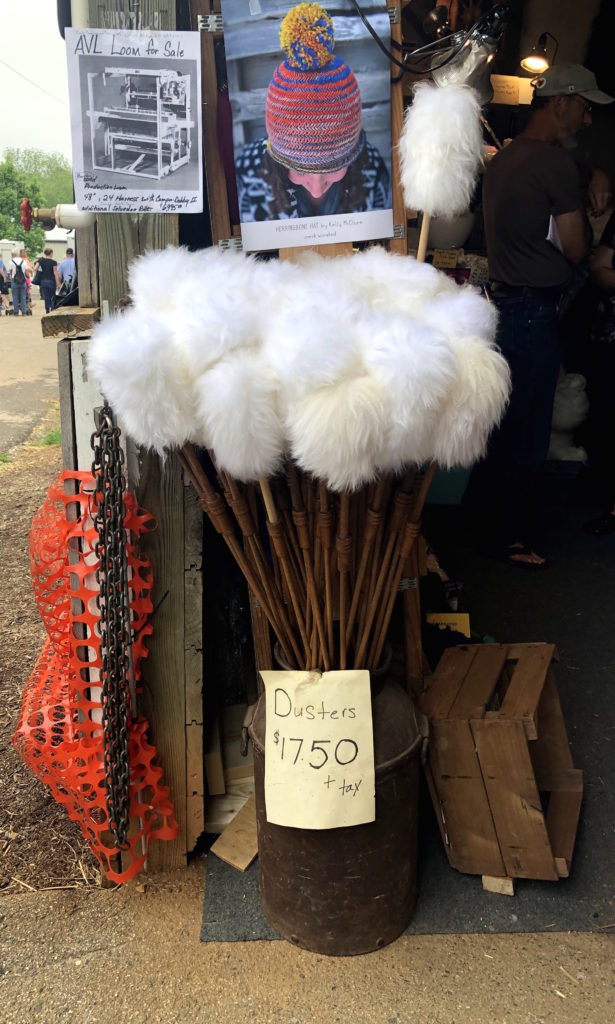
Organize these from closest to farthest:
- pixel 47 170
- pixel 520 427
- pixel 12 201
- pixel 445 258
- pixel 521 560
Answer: pixel 520 427 < pixel 445 258 < pixel 521 560 < pixel 12 201 < pixel 47 170

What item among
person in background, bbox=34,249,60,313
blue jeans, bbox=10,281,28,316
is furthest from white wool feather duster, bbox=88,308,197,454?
blue jeans, bbox=10,281,28,316

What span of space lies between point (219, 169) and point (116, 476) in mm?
829

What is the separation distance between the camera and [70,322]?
6.11 ft

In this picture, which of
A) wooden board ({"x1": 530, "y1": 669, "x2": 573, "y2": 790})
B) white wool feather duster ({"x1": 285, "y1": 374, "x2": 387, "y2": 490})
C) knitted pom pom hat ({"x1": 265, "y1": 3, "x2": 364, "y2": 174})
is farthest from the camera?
wooden board ({"x1": 530, "y1": 669, "x2": 573, "y2": 790})

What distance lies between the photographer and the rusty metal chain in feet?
5.91

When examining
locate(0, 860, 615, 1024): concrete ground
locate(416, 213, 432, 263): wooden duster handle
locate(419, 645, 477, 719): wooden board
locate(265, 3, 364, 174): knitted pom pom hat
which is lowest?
locate(0, 860, 615, 1024): concrete ground

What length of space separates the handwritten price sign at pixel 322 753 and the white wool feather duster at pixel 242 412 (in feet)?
1.99

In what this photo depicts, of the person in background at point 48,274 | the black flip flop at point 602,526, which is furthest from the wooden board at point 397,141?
the person in background at point 48,274

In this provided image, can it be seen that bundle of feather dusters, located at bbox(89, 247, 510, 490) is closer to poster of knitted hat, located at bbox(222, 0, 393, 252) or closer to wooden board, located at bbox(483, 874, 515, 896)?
poster of knitted hat, located at bbox(222, 0, 393, 252)

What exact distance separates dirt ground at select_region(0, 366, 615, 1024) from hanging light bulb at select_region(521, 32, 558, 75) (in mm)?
4339

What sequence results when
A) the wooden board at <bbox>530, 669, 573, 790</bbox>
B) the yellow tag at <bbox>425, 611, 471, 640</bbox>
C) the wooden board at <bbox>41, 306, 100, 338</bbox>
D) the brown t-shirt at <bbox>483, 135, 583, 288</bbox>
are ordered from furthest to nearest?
the brown t-shirt at <bbox>483, 135, 583, 288</bbox> < the yellow tag at <bbox>425, 611, 471, 640</bbox> < the wooden board at <bbox>530, 669, 573, 790</bbox> < the wooden board at <bbox>41, 306, 100, 338</bbox>

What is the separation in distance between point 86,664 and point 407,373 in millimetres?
1204

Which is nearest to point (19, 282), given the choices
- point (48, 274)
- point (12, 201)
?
point (48, 274)

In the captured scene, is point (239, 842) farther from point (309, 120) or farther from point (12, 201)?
point (12, 201)
